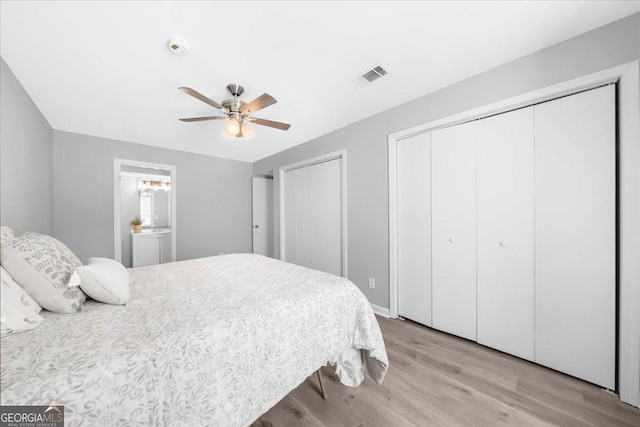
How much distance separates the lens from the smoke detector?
166 centimetres

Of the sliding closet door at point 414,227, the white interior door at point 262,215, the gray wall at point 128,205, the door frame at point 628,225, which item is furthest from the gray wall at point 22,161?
the door frame at point 628,225

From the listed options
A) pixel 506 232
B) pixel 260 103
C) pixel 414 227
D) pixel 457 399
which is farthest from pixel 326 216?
pixel 457 399

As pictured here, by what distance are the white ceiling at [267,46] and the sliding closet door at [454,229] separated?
62cm

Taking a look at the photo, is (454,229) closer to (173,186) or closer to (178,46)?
(178,46)

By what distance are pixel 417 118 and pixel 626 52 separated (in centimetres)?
132

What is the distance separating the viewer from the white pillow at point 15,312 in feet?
2.57

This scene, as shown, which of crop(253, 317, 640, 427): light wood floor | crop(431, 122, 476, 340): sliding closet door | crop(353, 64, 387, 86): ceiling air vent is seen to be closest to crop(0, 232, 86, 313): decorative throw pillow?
crop(253, 317, 640, 427): light wood floor

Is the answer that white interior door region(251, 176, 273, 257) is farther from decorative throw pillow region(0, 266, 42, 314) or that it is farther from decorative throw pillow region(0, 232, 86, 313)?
decorative throw pillow region(0, 266, 42, 314)

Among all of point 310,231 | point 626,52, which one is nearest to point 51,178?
point 310,231

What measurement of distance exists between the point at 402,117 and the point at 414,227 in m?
1.23

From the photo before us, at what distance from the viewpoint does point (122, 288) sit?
3.87 ft

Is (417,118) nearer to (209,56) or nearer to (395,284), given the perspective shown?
(395,284)

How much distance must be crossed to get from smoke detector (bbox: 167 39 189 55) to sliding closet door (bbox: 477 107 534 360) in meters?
2.55

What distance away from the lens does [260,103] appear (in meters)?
1.97
